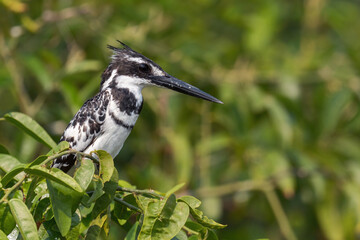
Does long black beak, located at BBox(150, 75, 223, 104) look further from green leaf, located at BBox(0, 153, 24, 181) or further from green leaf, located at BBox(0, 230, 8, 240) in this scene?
green leaf, located at BBox(0, 230, 8, 240)

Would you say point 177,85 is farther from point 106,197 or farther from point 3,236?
point 3,236

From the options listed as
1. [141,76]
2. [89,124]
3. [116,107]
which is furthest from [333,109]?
[89,124]

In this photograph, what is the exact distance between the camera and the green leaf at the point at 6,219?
198cm

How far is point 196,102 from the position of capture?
4801 millimetres

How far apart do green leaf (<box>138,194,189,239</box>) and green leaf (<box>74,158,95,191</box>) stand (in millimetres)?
196

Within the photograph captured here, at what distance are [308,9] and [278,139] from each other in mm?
2065

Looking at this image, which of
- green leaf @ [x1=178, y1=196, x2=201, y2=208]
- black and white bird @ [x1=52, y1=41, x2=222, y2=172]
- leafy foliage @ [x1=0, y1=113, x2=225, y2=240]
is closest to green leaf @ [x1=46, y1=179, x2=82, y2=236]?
leafy foliage @ [x1=0, y1=113, x2=225, y2=240]

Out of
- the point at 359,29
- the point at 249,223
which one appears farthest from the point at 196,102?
the point at 359,29

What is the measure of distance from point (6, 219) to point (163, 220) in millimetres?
464

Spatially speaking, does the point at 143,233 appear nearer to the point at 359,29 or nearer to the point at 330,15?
the point at 330,15

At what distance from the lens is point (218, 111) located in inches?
185

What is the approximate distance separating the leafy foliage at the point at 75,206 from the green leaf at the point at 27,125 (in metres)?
0.22

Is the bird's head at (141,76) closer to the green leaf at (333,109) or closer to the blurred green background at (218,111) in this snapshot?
the blurred green background at (218,111)

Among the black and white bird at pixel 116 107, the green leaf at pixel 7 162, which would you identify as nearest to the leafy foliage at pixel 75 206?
the green leaf at pixel 7 162
